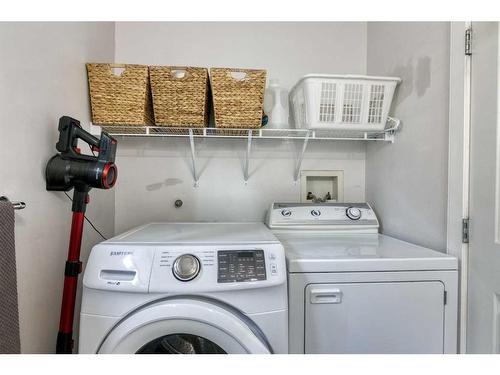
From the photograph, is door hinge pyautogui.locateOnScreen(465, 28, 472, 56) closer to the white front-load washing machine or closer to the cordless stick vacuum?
the white front-load washing machine

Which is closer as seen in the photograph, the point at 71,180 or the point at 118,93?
the point at 71,180

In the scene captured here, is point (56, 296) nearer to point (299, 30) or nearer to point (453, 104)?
point (453, 104)

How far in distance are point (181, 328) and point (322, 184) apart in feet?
4.72

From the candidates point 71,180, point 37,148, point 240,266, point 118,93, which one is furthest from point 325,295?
point 118,93

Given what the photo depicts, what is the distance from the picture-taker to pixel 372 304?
1.09 meters

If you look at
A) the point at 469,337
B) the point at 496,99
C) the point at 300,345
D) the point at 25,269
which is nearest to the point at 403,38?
the point at 496,99

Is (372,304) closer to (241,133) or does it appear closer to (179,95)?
(241,133)

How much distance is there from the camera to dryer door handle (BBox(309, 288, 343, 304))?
3.53ft

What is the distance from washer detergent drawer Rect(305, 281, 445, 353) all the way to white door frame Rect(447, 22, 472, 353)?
17 centimetres

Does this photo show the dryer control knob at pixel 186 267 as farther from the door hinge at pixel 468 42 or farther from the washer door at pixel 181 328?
the door hinge at pixel 468 42

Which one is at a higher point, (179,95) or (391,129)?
(179,95)
